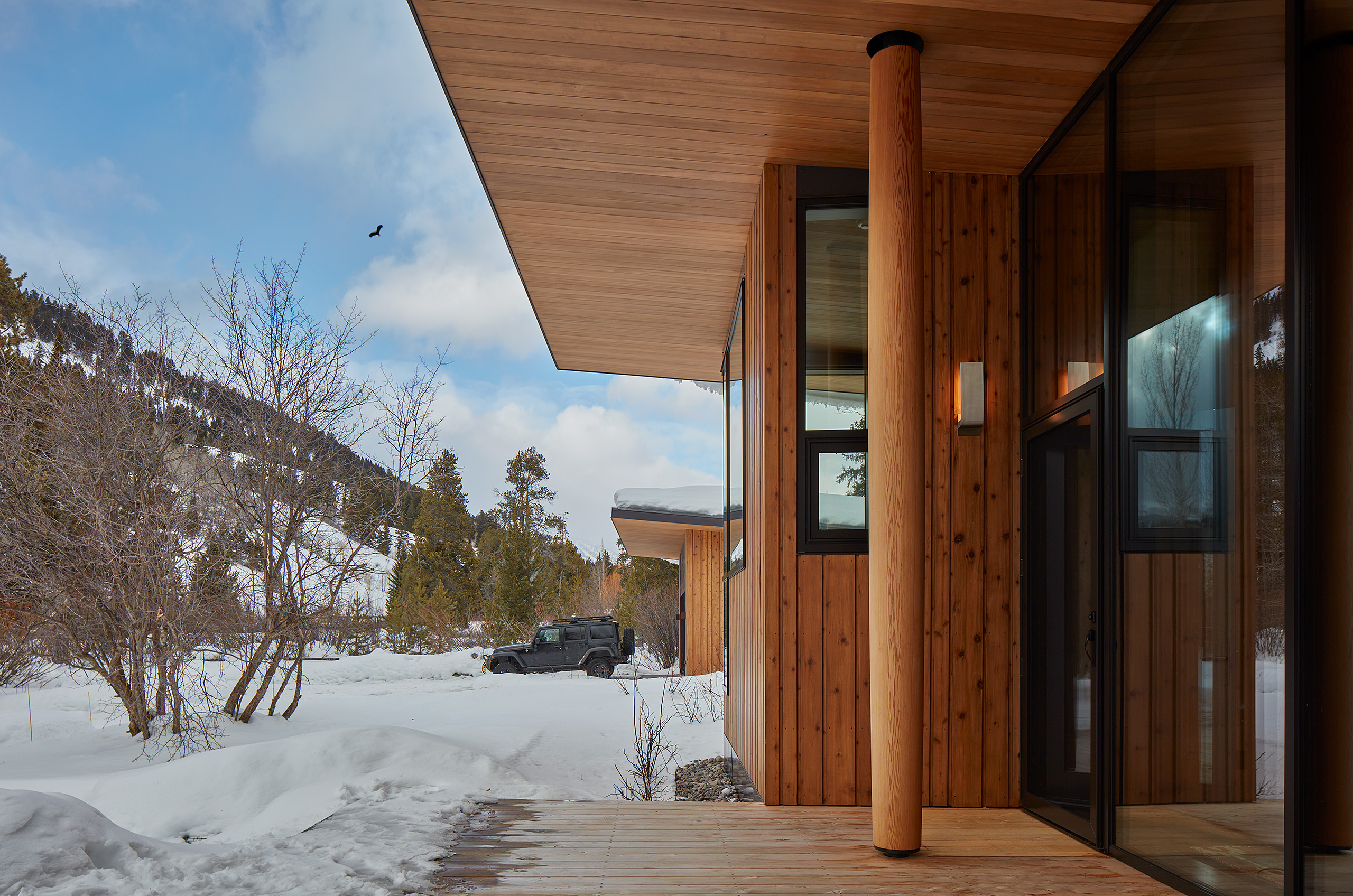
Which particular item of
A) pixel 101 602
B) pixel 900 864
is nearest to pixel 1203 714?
pixel 900 864

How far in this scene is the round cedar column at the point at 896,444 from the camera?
3561 mm

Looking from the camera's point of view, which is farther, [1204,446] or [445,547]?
[445,547]

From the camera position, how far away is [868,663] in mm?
4508

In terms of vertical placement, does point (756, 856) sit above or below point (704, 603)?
above

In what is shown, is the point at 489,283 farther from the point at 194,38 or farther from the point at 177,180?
the point at 194,38

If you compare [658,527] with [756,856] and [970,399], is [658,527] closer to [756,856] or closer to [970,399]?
[970,399]

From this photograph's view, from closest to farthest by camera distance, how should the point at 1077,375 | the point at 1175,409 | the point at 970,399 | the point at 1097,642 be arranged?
1. the point at 1175,409
2. the point at 1097,642
3. the point at 1077,375
4. the point at 970,399

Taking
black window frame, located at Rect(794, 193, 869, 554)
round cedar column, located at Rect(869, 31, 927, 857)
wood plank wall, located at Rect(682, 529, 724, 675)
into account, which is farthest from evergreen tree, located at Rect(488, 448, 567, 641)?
round cedar column, located at Rect(869, 31, 927, 857)

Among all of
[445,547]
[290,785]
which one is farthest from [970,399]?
[445,547]

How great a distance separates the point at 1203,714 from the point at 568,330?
6.04 m

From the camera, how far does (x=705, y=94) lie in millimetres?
4168

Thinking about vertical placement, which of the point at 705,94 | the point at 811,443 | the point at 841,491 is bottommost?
the point at 841,491

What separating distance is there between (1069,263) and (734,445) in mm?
2985

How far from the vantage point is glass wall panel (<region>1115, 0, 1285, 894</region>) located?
2.76 meters
